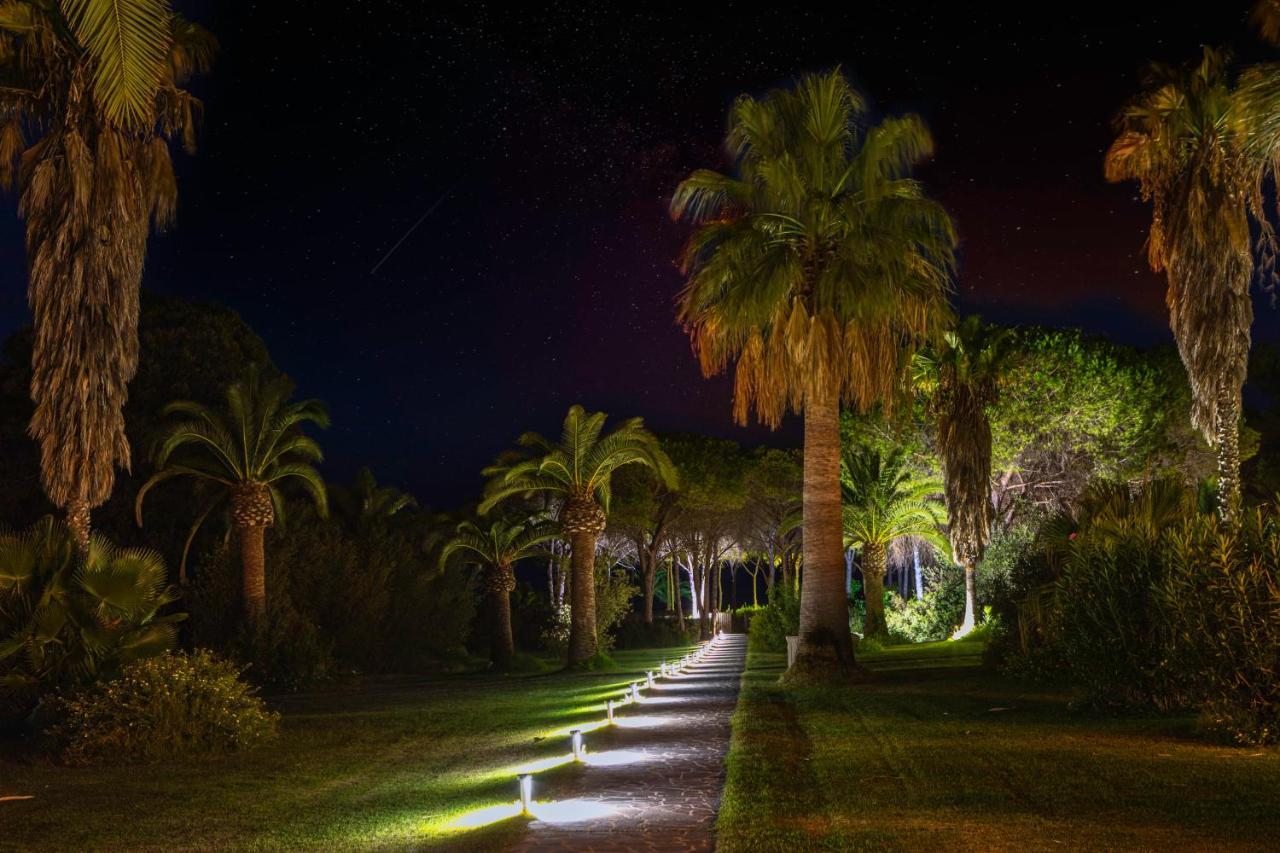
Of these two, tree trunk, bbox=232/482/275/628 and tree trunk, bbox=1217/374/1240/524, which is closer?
tree trunk, bbox=1217/374/1240/524

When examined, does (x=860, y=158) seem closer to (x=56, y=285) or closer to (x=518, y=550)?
(x=56, y=285)

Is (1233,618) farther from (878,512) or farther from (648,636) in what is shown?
(648,636)

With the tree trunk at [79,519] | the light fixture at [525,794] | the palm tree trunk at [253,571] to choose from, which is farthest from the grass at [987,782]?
the palm tree trunk at [253,571]

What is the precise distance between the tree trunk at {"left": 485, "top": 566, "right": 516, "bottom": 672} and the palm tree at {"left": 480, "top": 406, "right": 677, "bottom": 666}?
14.4 ft

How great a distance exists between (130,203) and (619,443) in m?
20.7

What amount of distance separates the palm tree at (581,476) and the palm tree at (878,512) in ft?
23.2

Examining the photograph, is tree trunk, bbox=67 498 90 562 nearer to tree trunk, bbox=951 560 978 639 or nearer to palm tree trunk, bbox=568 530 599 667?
palm tree trunk, bbox=568 530 599 667

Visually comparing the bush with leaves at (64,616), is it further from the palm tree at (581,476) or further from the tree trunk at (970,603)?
the tree trunk at (970,603)

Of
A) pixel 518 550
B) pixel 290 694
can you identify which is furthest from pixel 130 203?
pixel 518 550

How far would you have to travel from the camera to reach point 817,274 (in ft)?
74.8

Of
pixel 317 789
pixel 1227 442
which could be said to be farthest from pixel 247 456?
pixel 1227 442

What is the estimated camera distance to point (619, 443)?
37344 mm

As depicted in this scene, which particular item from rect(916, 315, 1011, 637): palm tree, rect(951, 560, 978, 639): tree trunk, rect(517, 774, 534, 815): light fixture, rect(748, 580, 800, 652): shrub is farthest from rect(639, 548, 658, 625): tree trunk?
rect(517, 774, 534, 815): light fixture

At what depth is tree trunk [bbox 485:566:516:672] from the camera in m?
41.7
